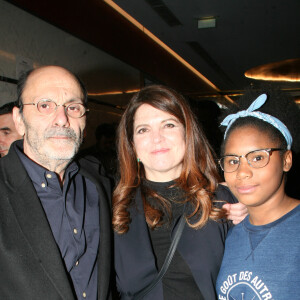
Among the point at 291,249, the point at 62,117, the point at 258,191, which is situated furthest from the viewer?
the point at 62,117

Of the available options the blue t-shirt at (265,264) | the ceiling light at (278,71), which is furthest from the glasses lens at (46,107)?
the ceiling light at (278,71)

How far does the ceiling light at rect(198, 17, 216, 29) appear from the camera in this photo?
5258 millimetres

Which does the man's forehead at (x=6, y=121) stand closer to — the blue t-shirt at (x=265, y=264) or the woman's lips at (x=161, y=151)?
the woman's lips at (x=161, y=151)

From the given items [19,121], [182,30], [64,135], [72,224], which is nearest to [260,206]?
[72,224]

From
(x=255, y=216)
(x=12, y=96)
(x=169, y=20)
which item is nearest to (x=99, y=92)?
(x=169, y=20)

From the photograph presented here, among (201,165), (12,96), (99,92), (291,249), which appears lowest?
(291,249)

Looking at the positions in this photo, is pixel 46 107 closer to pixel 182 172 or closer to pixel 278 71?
pixel 182 172

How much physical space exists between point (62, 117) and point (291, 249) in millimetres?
1209

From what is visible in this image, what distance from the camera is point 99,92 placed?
16.2ft

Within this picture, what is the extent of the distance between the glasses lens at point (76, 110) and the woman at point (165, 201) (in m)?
0.30

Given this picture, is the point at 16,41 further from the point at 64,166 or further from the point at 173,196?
the point at 173,196

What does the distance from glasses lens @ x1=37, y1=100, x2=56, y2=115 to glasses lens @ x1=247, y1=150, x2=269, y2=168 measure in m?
1.01

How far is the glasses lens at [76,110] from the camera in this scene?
1620 mm

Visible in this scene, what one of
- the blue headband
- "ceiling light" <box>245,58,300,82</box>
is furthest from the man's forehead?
"ceiling light" <box>245,58,300,82</box>
